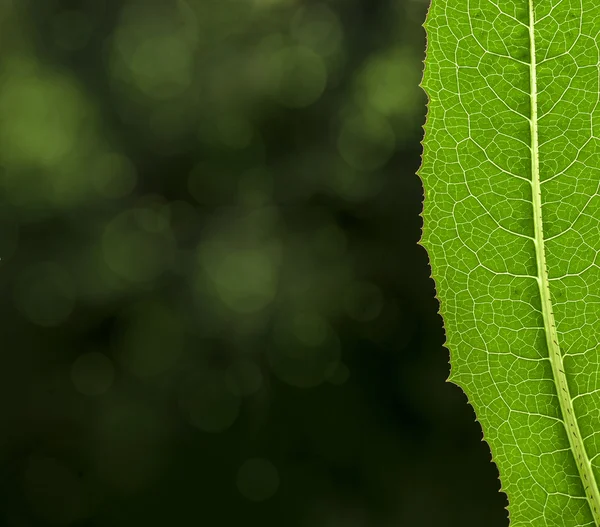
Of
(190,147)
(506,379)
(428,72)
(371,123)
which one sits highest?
(428,72)

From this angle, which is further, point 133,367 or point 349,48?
point 349,48

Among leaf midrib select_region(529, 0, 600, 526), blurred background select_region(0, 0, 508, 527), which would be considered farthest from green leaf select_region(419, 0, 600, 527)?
blurred background select_region(0, 0, 508, 527)

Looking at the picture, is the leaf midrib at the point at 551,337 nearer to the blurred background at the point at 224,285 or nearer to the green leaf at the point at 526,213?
the green leaf at the point at 526,213

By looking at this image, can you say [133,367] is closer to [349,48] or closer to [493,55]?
[349,48]

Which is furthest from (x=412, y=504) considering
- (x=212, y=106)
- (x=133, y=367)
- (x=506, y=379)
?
(x=506, y=379)

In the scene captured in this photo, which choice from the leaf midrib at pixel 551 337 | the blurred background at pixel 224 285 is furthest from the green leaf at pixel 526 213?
the blurred background at pixel 224 285

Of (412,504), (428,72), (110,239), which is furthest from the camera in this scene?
(110,239)
